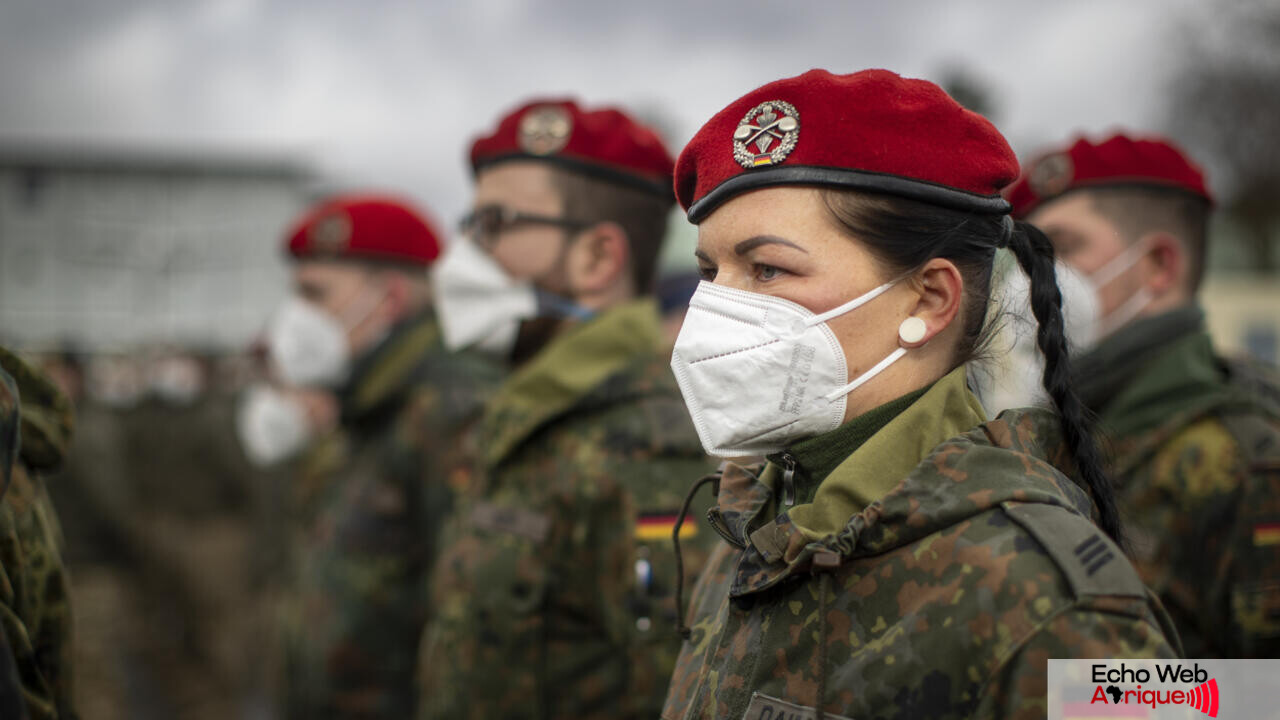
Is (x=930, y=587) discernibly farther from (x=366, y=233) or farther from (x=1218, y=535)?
(x=366, y=233)

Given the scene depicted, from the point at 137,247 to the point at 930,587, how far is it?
75.3 feet

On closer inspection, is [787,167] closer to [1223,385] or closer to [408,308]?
[1223,385]

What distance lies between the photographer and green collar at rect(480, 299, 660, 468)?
3.24m

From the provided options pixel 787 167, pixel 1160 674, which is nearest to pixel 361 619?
pixel 787 167

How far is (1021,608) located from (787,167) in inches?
31.9

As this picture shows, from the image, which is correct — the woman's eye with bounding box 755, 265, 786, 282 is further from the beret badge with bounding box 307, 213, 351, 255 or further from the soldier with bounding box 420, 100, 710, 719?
the beret badge with bounding box 307, 213, 351, 255

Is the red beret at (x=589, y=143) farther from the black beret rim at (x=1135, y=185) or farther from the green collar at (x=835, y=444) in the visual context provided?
the green collar at (x=835, y=444)

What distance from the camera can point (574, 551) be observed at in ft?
10.1

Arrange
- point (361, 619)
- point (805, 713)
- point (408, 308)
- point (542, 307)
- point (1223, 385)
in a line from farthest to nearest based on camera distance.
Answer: point (408, 308), point (361, 619), point (542, 307), point (1223, 385), point (805, 713)

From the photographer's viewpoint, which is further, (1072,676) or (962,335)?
(962,335)

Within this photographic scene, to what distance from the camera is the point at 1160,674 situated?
4.87 feet

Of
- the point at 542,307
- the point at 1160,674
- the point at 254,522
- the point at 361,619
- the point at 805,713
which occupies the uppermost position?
the point at 542,307

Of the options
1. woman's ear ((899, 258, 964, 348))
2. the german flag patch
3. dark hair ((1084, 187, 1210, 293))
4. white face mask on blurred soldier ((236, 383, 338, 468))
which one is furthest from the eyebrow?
white face mask on blurred soldier ((236, 383, 338, 468))

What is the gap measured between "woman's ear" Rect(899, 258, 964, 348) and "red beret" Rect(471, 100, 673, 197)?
1.86m
